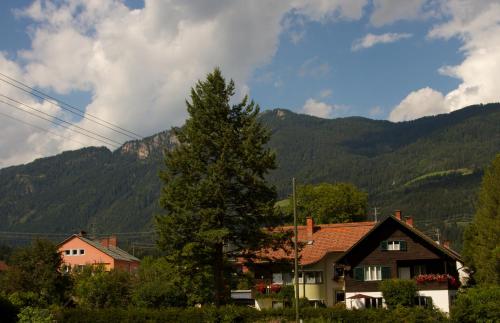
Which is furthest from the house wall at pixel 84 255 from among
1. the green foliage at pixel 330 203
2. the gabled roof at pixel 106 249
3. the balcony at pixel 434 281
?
the balcony at pixel 434 281

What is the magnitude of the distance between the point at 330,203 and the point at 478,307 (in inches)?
1859

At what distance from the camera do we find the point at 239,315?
1570 inches

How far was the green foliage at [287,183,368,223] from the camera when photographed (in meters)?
88.7

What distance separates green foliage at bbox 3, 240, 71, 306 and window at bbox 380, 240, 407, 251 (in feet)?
94.2

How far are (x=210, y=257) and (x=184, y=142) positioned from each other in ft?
25.5

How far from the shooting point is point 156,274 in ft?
197

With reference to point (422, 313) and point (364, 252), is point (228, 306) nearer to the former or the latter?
point (422, 313)

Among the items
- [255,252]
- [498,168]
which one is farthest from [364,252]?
[255,252]

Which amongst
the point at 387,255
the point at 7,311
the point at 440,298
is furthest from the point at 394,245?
the point at 7,311

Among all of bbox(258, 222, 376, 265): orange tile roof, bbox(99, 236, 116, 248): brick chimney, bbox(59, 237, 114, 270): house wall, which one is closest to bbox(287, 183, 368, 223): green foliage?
bbox(258, 222, 376, 265): orange tile roof

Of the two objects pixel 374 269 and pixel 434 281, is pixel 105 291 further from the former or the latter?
pixel 434 281

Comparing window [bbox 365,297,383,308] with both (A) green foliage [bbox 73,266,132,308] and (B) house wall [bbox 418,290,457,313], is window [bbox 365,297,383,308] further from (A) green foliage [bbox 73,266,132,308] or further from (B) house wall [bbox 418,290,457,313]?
(A) green foliage [bbox 73,266,132,308]

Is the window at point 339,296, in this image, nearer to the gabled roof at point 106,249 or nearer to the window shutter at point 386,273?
the window shutter at point 386,273

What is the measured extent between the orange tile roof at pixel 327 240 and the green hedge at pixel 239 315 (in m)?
17.0
